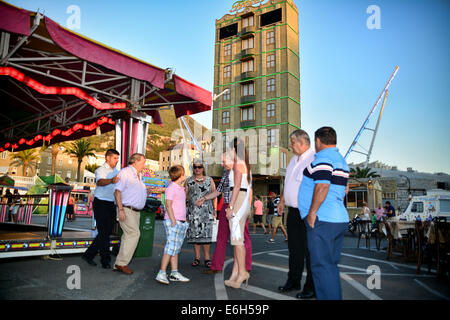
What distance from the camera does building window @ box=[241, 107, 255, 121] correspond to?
3294 cm

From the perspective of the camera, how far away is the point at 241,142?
174 inches

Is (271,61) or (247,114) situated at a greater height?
(271,61)

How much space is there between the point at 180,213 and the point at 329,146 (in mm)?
2371

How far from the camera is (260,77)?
109 ft

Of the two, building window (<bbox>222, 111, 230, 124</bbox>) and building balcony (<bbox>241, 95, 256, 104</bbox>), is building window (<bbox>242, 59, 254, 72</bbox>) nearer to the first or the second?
building balcony (<bbox>241, 95, 256, 104</bbox>)

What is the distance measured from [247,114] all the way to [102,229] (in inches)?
1149

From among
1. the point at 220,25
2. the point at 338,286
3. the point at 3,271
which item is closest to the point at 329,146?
the point at 338,286

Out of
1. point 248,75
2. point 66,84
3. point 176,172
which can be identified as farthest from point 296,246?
point 248,75

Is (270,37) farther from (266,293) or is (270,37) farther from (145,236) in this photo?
(266,293)

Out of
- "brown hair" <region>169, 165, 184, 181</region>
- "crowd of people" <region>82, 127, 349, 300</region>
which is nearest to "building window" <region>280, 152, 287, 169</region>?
"crowd of people" <region>82, 127, 349, 300</region>

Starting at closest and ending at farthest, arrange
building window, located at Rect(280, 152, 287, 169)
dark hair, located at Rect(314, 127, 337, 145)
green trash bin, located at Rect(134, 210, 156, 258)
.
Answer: dark hair, located at Rect(314, 127, 337, 145) → green trash bin, located at Rect(134, 210, 156, 258) → building window, located at Rect(280, 152, 287, 169)

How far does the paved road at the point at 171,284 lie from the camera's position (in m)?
3.58

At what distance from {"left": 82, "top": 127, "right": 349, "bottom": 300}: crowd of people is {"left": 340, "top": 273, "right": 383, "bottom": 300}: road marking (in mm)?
723
